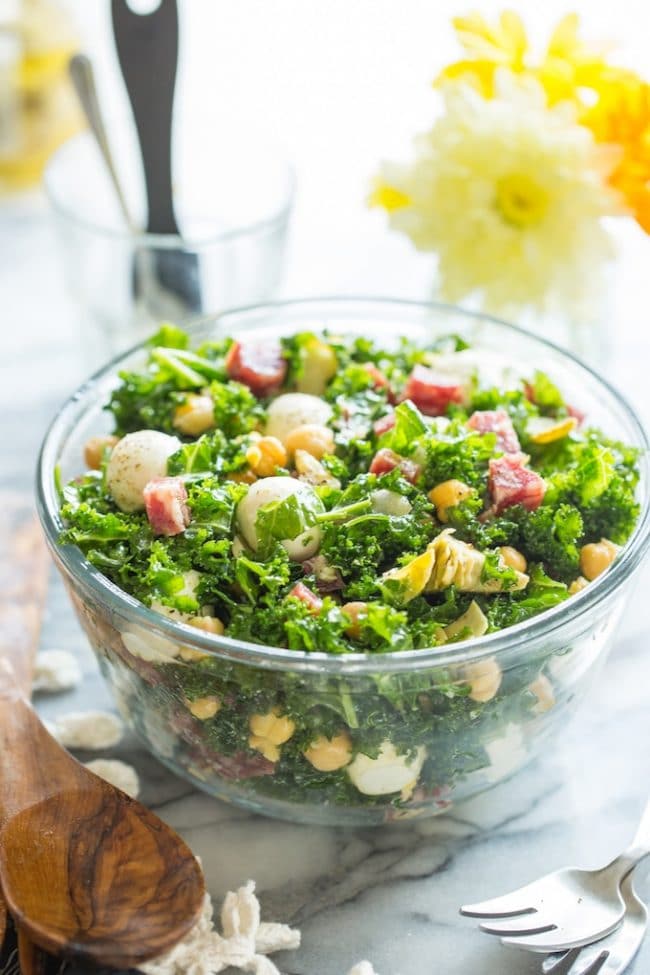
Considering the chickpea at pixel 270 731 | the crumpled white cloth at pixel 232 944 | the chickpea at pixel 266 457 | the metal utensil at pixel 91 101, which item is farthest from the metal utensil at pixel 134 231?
the crumpled white cloth at pixel 232 944

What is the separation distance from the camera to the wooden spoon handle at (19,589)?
1.79m

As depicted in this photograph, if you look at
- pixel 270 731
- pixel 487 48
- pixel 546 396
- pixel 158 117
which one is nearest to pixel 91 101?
pixel 158 117

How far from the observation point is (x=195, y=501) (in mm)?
1482

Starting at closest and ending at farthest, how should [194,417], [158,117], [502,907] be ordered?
[502,907] < [194,417] < [158,117]

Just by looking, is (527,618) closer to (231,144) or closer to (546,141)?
(546,141)

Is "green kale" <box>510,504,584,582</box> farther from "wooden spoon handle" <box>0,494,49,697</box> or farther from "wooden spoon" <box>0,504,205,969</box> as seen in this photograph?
"wooden spoon handle" <box>0,494,49,697</box>

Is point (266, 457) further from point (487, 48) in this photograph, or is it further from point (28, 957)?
point (487, 48)

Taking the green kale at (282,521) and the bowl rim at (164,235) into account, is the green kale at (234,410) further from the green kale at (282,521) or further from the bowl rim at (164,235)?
the bowl rim at (164,235)

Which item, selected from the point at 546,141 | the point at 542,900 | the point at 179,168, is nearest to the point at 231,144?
the point at 179,168

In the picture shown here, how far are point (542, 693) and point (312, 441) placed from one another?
1.53 feet

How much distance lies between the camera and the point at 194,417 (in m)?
1.69

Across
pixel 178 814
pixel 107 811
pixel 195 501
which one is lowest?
pixel 178 814

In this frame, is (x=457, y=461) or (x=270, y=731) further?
(x=457, y=461)

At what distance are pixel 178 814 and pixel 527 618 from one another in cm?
59
